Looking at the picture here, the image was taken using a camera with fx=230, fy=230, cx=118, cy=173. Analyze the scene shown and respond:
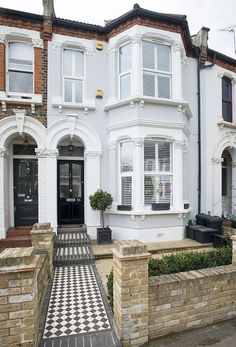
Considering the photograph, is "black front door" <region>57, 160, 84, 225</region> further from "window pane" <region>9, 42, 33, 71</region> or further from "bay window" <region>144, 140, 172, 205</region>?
"window pane" <region>9, 42, 33, 71</region>

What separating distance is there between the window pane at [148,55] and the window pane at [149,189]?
386 cm

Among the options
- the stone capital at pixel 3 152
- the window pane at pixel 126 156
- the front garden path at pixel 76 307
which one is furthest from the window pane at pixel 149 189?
the stone capital at pixel 3 152

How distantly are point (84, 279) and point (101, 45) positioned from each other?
7.75 meters

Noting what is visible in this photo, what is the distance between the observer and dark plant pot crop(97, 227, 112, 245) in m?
7.56

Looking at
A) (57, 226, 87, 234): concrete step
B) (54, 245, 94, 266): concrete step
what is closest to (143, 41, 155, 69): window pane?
(57, 226, 87, 234): concrete step

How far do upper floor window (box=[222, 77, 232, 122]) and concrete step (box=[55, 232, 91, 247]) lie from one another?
8.19 m

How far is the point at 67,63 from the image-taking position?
27.3 ft

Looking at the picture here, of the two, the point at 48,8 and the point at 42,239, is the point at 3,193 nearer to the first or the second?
the point at 42,239

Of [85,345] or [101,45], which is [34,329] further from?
[101,45]

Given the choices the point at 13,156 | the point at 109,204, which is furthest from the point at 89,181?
the point at 13,156

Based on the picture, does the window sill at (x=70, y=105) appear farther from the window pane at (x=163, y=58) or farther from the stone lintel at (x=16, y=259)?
the stone lintel at (x=16, y=259)

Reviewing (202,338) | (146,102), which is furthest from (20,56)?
(202,338)

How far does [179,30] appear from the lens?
26.8ft

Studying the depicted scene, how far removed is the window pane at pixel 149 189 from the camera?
790 centimetres
